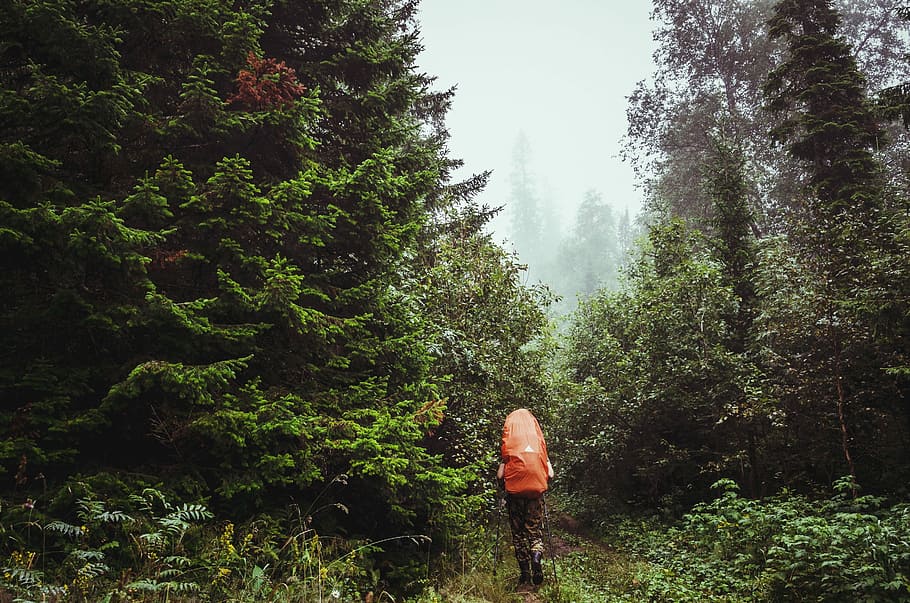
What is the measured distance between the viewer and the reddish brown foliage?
18.1 feet

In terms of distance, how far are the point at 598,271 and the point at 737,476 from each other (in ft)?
221

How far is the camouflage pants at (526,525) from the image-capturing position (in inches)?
250

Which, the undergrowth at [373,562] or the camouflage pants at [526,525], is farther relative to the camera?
the camouflage pants at [526,525]

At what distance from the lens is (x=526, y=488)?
625 cm

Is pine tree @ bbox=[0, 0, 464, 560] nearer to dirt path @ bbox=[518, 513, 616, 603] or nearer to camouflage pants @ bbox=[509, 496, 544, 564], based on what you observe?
camouflage pants @ bbox=[509, 496, 544, 564]

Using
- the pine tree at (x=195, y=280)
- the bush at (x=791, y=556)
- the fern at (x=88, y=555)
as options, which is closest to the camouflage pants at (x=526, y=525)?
the pine tree at (x=195, y=280)

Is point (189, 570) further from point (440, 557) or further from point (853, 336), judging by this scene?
point (853, 336)

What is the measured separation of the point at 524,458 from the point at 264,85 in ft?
18.8

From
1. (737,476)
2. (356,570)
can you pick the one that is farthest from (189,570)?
(737,476)

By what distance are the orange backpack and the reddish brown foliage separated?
518cm

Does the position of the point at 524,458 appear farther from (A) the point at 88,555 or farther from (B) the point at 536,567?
(A) the point at 88,555

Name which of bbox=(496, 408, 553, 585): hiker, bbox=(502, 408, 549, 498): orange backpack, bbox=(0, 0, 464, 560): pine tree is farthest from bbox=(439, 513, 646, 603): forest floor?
bbox=(502, 408, 549, 498): orange backpack

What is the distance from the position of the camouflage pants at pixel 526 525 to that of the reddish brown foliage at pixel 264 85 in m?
5.94

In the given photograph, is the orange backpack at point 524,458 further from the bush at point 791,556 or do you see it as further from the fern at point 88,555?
the fern at point 88,555
